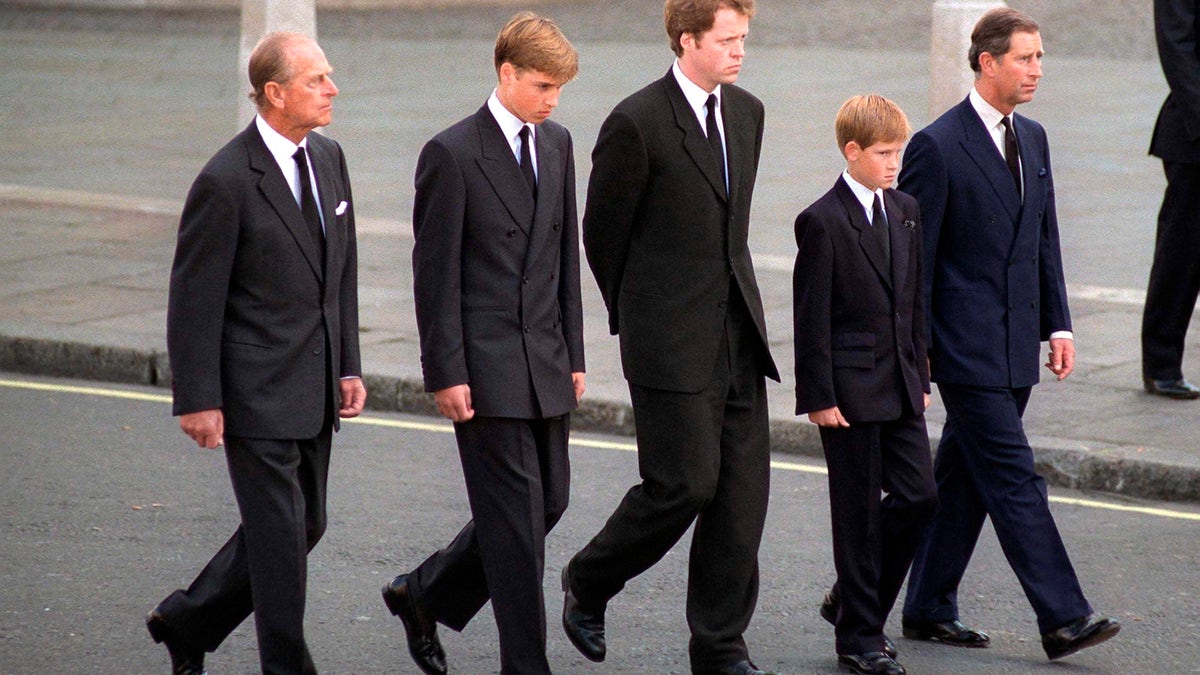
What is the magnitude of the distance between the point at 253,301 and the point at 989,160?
2181 mm

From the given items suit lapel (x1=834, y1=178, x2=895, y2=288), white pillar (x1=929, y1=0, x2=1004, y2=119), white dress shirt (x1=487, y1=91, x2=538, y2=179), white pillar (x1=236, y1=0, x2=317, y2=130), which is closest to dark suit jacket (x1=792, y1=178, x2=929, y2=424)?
suit lapel (x1=834, y1=178, x2=895, y2=288)

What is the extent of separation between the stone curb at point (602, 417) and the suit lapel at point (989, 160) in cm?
229

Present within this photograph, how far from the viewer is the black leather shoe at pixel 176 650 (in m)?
4.96

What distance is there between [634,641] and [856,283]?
127 cm

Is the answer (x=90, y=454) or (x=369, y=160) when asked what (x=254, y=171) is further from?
(x=369, y=160)

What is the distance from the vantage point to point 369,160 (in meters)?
15.6

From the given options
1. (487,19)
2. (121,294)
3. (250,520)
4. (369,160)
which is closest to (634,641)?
(250,520)

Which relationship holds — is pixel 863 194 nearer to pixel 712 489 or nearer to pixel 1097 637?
pixel 712 489

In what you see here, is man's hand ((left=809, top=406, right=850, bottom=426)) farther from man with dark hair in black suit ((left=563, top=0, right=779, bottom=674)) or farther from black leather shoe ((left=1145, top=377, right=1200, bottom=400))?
black leather shoe ((left=1145, top=377, right=1200, bottom=400))

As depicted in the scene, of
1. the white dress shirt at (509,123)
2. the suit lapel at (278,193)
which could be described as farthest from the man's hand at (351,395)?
the white dress shirt at (509,123)

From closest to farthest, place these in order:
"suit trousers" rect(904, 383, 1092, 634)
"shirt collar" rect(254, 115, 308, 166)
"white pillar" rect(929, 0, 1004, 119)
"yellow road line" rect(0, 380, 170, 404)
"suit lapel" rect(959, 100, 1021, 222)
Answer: "shirt collar" rect(254, 115, 308, 166) → "suit trousers" rect(904, 383, 1092, 634) → "suit lapel" rect(959, 100, 1021, 222) → "yellow road line" rect(0, 380, 170, 404) → "white pillar" rect(929, 0, 1004, 119)

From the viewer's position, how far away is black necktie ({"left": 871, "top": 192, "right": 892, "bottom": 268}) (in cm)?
531

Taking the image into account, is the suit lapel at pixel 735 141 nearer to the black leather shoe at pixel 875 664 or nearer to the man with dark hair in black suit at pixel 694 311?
the man with dark hair in black suit at pixel 694 311

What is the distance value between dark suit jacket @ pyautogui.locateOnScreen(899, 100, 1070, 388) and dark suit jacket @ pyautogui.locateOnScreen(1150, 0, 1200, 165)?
9.34 ft
